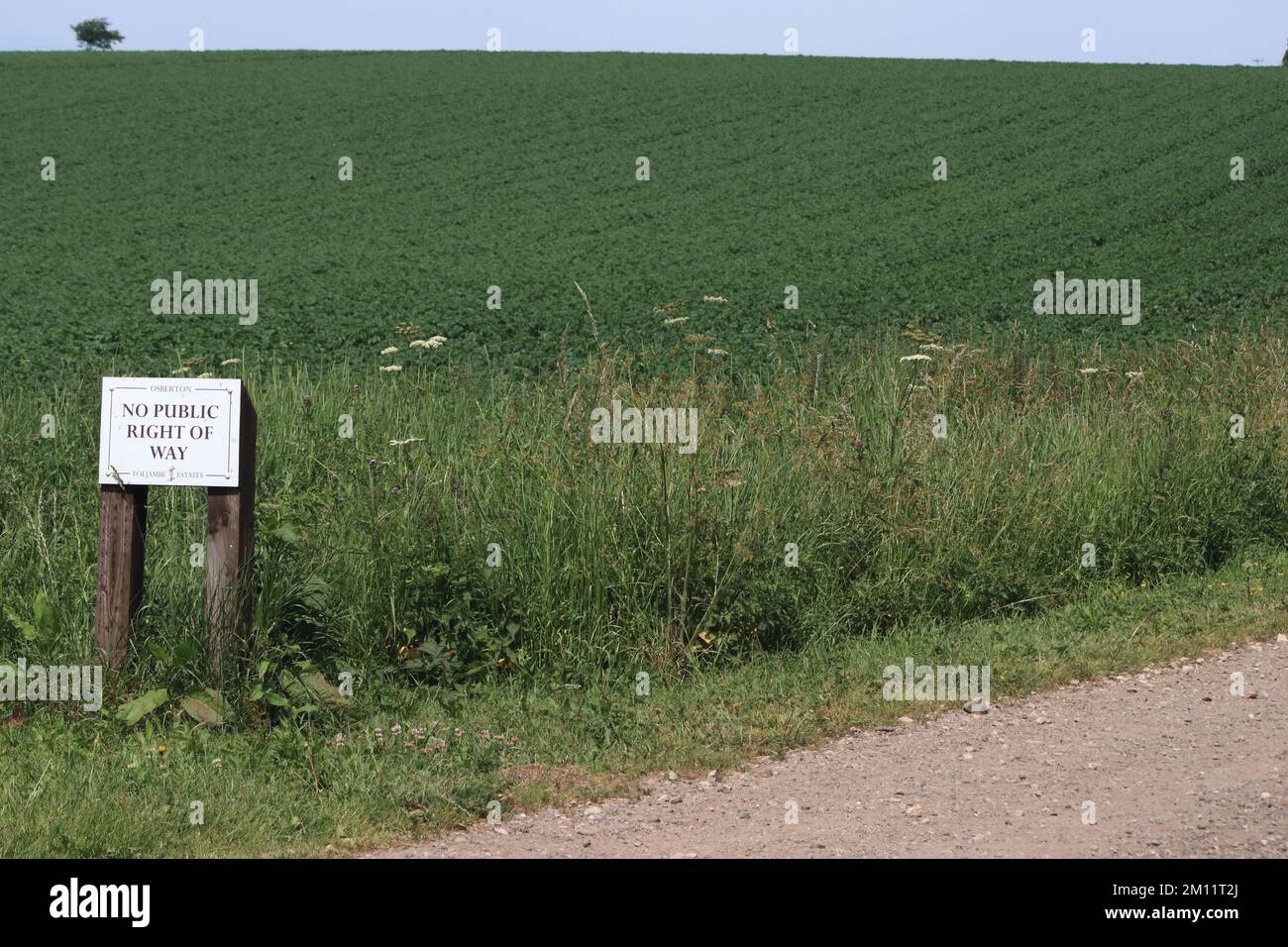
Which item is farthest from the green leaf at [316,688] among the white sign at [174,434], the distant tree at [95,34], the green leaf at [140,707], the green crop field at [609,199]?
the distant tree at [95,34]

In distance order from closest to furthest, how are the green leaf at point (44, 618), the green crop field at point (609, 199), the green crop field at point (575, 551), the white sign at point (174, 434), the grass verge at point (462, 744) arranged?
the grass verge at point (462, 744), the green crop field at point (575, 551), the white sign at point (174, 434), the green leaf at point (44, 618), the green crop field at point (609, 199)

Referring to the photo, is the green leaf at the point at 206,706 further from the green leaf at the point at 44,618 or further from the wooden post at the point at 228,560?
the green leaf at the point at 44,618

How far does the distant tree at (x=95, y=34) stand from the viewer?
105 meters

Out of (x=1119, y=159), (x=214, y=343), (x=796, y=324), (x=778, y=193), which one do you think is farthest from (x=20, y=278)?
(x=1119, y=159)

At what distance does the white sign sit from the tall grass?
0.59 meters

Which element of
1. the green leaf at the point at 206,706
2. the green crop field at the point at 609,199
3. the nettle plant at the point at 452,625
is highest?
the green crop field at the point at 609,199

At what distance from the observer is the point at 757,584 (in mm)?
6543

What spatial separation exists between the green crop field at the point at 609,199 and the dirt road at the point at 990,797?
3180 mm

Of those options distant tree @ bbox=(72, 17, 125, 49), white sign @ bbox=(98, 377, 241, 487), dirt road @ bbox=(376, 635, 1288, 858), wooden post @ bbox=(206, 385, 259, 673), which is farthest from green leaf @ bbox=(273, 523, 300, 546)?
distant tree @ bbox=(72, 17, 125, 49)

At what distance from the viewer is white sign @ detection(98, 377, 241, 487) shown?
5535mm

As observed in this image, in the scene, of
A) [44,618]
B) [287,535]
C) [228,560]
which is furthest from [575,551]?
[44,618]

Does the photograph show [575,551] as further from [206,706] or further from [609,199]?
[609,199]

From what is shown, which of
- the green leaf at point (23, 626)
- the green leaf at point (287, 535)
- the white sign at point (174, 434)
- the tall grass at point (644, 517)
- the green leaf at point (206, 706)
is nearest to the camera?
the green leaf at point (206, 706)
